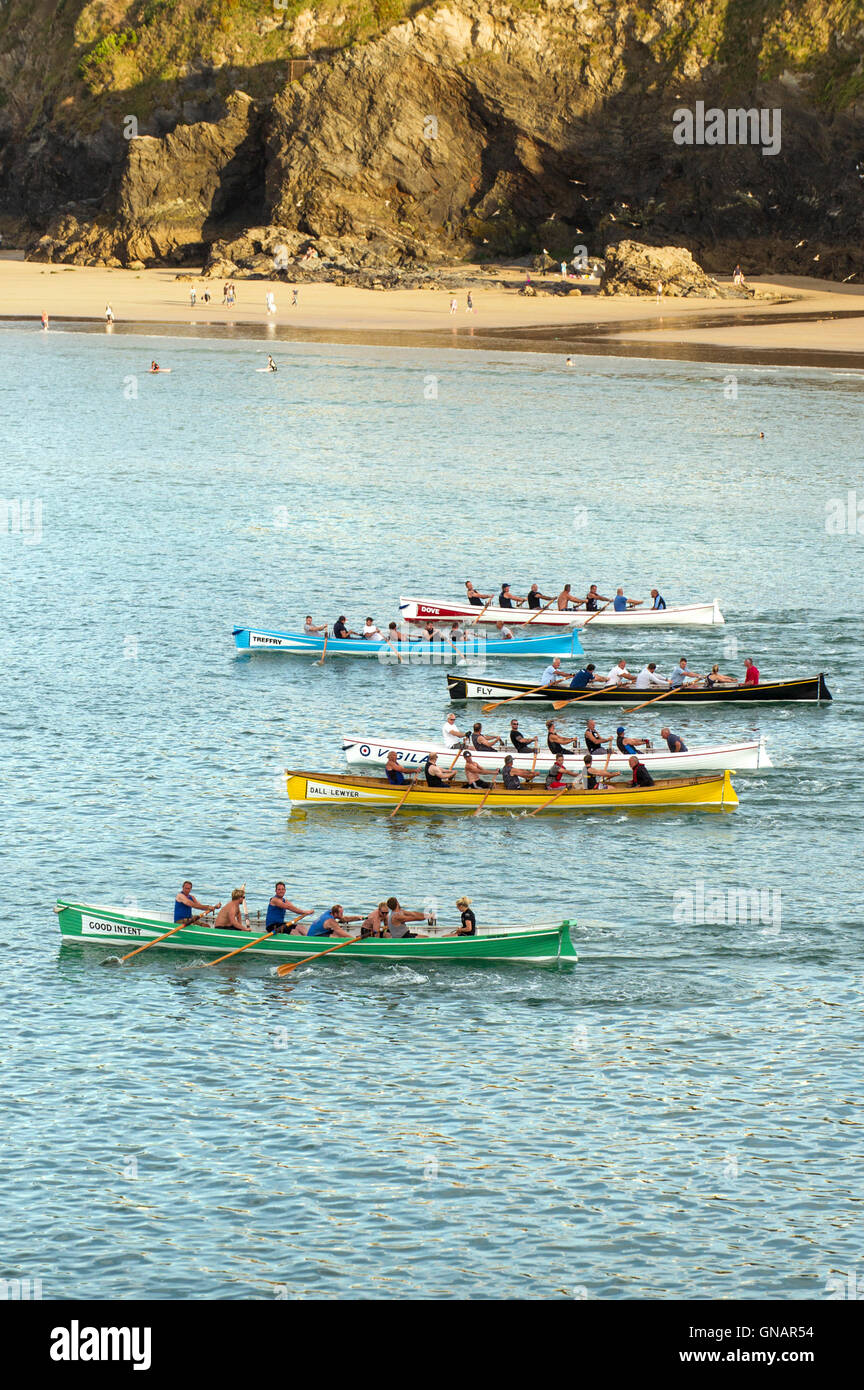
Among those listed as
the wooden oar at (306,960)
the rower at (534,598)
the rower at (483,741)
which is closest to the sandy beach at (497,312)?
the rower at (534,598)

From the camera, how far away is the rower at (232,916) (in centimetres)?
3447

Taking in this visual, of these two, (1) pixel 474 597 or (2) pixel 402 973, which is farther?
(1) pixel 474 597

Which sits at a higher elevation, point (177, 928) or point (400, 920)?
point (400, 920)

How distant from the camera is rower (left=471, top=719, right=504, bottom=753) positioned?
44.9m

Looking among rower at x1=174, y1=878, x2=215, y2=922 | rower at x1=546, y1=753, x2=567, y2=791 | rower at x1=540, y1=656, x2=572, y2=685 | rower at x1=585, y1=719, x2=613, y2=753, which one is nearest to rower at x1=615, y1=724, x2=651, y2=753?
rower at x1=585, y1=719, x2=613, y2=753

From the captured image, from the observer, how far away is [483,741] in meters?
45.0

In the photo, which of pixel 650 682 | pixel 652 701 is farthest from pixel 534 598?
pixel 652 701

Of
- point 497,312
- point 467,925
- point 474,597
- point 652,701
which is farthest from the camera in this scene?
point 497,312

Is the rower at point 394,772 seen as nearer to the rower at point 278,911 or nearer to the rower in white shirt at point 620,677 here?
the rower at point 278,911

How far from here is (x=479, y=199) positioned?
5645 inches

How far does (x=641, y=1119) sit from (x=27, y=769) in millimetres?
23022

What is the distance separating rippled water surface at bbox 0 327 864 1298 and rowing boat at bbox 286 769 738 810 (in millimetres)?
508

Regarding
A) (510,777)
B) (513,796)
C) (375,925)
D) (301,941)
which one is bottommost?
(301,941)

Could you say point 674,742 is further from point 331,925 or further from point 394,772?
point 331,925
